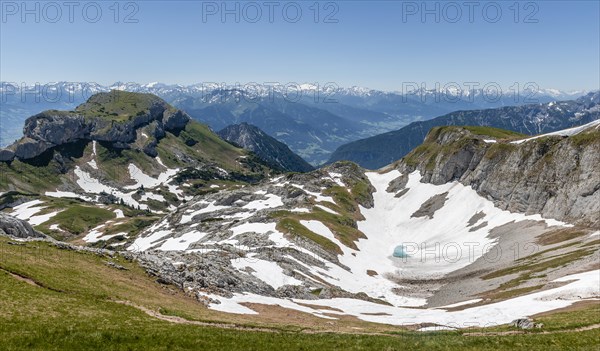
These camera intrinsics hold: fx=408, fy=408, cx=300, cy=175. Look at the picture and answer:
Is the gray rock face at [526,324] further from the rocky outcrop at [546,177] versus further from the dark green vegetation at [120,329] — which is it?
the rocky outcrop at [546,177]

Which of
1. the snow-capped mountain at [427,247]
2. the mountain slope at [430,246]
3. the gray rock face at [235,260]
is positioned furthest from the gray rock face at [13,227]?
the mountain slope at [430,246]

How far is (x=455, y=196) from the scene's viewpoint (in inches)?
7215

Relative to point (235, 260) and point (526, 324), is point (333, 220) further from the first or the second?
point (526, 324)

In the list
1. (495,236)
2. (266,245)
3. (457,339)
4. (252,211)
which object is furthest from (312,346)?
(252,211)

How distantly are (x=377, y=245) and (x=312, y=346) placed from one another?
128435 mm

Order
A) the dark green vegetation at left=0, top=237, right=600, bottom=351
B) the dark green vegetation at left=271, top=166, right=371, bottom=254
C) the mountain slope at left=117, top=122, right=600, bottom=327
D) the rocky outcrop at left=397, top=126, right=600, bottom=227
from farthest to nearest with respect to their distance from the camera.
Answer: the rocky outcrop at left=397, top=126, right=600, bottom=227 < the dark green vegetation at left=271, top=166, right=371, bottom=254 < the mountain slope at left=117, top=122, right=600, bottom=327 < the dark green vegetation at left=0, top=237, right=600, bottom=351

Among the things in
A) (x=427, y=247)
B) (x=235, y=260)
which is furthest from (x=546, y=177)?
(x=235, y=260)

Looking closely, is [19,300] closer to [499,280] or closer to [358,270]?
[499,280]

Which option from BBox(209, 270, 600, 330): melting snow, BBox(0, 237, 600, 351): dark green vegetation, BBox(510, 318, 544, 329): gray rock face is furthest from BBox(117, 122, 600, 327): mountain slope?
BBox(0, 237, 600, 351): dark green vegetation

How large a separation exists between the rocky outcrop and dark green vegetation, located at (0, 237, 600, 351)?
102121 millimetres

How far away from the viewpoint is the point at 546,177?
145 meters

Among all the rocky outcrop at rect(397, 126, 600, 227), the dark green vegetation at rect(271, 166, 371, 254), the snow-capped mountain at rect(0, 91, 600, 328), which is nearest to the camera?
the snow-capped mountain at rect(0, 91, 600, 328)

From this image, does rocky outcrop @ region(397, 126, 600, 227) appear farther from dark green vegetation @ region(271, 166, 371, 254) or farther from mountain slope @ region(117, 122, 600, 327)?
dark green vegetation @ region(271, 166, 371, 254)

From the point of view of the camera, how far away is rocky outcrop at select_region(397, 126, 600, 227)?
124312 millimetres
